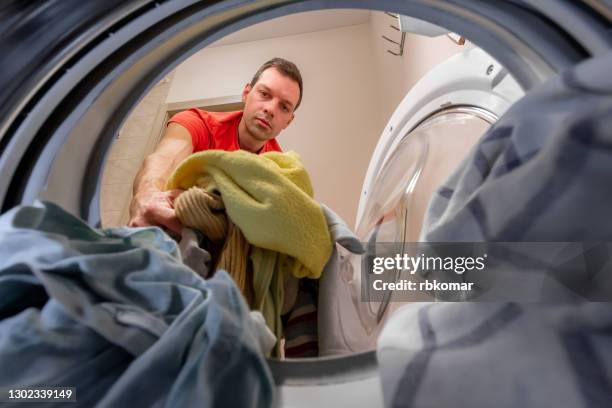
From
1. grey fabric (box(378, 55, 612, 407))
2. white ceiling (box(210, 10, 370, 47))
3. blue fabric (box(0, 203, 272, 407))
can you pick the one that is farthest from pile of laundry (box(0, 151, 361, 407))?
white ceiling (box(210, 10, 370, 47))

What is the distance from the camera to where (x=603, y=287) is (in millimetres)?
246

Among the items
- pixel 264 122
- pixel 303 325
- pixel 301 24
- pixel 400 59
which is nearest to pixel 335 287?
pixel 303 325

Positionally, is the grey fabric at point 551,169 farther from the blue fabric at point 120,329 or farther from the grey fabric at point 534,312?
the blue fabric at point 120,329

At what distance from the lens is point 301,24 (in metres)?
1.90

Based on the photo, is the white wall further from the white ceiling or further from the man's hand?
the man's hand

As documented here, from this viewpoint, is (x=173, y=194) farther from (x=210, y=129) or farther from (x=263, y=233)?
(x=210, y=129)

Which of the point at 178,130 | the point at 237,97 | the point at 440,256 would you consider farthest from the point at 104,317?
the point at 237,97

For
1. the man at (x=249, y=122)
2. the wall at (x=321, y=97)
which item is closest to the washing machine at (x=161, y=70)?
the man at (x=249, y=122)

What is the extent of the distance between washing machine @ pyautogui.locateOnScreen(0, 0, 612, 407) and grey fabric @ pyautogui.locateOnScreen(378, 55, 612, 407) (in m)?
0.09

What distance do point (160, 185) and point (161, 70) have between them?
276 millimetres

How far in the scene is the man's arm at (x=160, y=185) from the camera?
0.53 m

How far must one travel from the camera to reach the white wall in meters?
1.61

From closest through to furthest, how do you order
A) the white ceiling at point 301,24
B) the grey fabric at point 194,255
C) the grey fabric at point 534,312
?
the grey fabric at point 534,312 → the grey fabric at point 194,255 → the white ceiling at point 301,24

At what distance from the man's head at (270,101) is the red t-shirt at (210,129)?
0.15 feet
